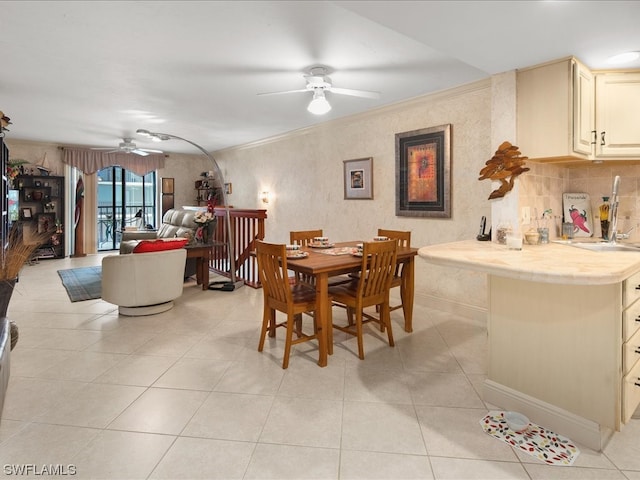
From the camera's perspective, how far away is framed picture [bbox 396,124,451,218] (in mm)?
3867

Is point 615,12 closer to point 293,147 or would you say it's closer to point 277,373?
point 277,373

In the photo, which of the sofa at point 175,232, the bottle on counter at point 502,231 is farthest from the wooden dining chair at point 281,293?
the sofa at point 175,232

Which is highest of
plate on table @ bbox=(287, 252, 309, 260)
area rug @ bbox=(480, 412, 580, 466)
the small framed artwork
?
the small framed artwork

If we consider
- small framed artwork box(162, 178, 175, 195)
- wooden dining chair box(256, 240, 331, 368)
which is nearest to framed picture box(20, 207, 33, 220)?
small framed artwork box(162, 178, 175, 195)

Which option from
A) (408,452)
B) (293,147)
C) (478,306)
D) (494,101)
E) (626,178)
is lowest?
(408,452)

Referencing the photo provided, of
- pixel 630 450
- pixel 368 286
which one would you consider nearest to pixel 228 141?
pixel 368 286

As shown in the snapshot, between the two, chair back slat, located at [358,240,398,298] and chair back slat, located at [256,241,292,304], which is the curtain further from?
chair back slat, located at [358,240,398,298]

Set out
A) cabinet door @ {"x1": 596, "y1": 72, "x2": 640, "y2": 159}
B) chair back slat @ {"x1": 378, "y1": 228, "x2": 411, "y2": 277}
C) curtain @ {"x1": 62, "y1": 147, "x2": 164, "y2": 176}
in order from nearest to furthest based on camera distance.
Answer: cabinet door @ {"x1": 596, "y1": 72, "x2": 640, "y2": 159}
chair back slat @ {"x1": 378, "y1": 228, "x2": 411, "y2": 277}
curtain @ {"x1": 62, "y1": 147, "x2": 164, "y2": 176}

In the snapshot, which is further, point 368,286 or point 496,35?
point 368,286

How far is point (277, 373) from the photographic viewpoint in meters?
2.61

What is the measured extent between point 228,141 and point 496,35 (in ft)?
19.0

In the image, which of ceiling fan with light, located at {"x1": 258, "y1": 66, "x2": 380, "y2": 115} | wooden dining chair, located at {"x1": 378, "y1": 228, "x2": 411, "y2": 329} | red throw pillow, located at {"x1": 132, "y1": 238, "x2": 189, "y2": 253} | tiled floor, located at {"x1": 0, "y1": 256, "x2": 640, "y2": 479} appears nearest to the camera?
tiled floor, located at {"x1": 0, "y1": 256, "x2": 640, "y2": 479}

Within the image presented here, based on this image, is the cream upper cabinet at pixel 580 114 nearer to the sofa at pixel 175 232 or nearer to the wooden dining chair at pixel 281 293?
the wooden dining chair at pixel 281 293

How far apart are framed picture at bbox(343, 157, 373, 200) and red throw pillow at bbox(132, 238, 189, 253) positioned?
2.26m
